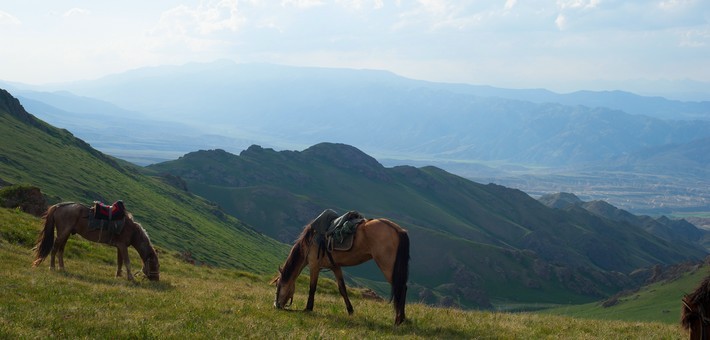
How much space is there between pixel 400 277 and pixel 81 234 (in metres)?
14.4

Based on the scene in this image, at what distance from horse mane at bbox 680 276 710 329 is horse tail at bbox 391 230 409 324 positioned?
308 inches

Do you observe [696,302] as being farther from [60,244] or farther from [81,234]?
[60,244]

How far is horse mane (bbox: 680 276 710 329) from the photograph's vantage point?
10.4 meters

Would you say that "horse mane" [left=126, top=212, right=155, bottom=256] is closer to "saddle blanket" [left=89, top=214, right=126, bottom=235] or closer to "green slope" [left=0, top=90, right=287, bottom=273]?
"saddle blanket" [left=89, top=214, right=126, bottom=235]

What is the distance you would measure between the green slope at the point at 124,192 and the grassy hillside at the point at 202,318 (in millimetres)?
71049

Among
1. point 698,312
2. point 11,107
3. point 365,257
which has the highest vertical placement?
point 11,107

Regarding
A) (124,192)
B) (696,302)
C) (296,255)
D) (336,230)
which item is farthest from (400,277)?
(124,192)

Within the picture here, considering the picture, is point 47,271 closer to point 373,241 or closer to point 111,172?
point 373,241

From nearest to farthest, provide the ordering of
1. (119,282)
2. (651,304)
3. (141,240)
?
(119,282)
(141,240)
(651,304)

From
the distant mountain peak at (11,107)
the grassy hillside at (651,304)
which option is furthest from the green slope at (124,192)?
the grassy hillside at (651,304)

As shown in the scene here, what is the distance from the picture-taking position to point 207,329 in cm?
1405

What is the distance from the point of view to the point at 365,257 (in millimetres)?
18891

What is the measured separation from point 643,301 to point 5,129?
441 ft

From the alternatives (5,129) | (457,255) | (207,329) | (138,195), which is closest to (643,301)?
(457,255)
